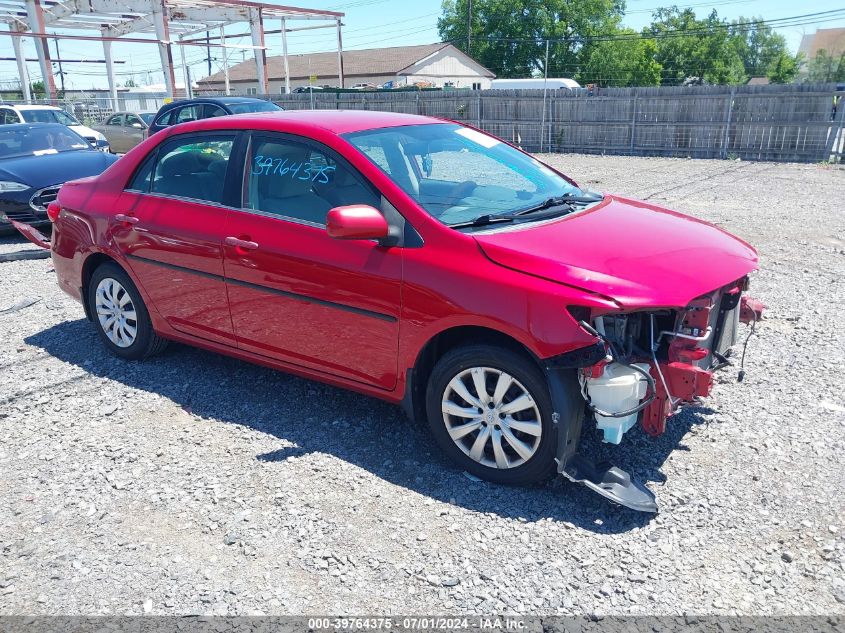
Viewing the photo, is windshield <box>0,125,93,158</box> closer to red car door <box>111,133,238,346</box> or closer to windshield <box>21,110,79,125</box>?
windshield <box>21,110,79,125</box>

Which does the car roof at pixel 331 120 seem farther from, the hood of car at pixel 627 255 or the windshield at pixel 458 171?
the hood of car at pixel 627 255

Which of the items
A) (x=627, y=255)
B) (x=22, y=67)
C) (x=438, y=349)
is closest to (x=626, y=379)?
(x=627, y=255)

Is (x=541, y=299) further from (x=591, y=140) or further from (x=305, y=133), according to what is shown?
(x=591, y=140)

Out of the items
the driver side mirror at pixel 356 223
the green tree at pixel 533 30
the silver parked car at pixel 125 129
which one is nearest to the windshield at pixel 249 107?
the silver parked car at pixel 125 129

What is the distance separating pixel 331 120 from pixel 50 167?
6.90 metres

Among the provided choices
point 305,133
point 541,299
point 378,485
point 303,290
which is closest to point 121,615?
point 378,485

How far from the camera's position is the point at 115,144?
2153cm

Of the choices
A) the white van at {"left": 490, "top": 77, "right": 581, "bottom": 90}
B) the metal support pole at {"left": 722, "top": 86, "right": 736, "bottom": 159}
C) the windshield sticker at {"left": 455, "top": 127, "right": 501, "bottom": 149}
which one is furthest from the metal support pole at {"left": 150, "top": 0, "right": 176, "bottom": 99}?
the windshield sticker at {"left": 455, "top": 127, "right": 501, "bottom": 149}

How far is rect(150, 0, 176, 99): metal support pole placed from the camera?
85.8 ft

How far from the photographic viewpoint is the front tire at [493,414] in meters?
3.26

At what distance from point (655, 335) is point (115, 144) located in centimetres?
2177

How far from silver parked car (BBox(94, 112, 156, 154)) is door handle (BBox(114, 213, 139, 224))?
1720 cm

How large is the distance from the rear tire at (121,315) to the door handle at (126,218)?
1.26 ft

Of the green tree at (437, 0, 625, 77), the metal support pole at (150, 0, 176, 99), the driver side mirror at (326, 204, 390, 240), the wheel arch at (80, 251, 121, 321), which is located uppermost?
the green tree at (437, 0, 625, 77)
